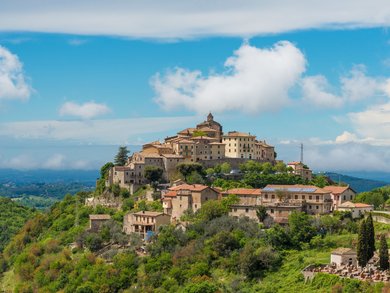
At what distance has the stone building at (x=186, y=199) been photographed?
219 feet

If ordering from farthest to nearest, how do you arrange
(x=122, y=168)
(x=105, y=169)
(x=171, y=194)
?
(x=105, y=169), (x=122, y=168), (x=171, y=194)

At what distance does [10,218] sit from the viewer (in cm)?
12331

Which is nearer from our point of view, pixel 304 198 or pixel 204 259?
pixel 204 259

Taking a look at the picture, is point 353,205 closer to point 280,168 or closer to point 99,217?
point 280,168

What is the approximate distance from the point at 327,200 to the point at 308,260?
13.9 metres

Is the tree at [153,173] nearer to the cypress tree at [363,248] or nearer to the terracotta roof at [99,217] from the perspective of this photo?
the terracotta roof at [99,217]

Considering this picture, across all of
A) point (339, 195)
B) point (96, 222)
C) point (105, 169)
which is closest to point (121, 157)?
point (105, 169)

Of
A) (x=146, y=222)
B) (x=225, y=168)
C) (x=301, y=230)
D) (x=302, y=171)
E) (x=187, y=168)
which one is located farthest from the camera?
(x=302, y=171)

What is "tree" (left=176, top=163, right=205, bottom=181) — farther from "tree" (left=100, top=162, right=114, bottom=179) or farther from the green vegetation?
the green vegetation

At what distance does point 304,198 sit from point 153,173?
70.3 ft

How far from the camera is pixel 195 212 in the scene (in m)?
66.4

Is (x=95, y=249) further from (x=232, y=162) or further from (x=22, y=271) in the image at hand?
(x=232, y=162)

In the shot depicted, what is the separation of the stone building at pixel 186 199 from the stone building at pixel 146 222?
1.28 metres

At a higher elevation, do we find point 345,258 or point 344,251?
point 344,251
